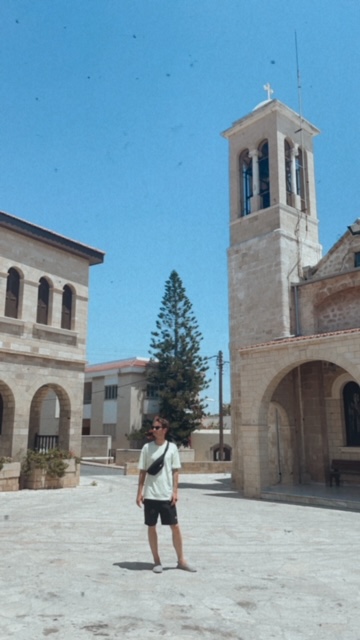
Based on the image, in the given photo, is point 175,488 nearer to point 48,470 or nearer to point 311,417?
point 48,470

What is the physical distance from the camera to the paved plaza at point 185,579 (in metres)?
3.75

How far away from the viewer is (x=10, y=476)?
13.3 m

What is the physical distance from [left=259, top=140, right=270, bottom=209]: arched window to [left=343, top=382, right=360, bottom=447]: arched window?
7.16 meters

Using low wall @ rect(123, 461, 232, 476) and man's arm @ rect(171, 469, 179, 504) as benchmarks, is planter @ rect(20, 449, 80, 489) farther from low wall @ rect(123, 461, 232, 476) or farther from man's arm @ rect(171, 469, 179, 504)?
man's arm @ rect(171, 469, 179, 504)

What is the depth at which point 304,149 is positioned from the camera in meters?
18.7

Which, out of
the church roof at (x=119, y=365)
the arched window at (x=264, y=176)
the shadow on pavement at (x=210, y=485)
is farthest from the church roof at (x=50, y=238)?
the church roof at (x=119, y=365)

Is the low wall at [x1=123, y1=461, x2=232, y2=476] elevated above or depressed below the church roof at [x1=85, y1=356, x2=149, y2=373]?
below

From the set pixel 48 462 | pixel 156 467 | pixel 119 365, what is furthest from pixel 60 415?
pixel 119 365

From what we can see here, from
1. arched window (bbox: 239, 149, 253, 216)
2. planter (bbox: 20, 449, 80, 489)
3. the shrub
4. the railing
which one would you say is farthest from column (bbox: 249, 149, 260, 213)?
the shrub

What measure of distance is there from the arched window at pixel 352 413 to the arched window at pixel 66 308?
350 inches

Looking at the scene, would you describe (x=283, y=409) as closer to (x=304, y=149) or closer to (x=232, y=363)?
(x=232, y=363)

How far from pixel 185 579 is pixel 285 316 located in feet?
38.3

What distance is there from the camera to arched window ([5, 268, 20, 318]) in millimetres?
14711

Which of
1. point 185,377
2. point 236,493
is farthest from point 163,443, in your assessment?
point 185,377
